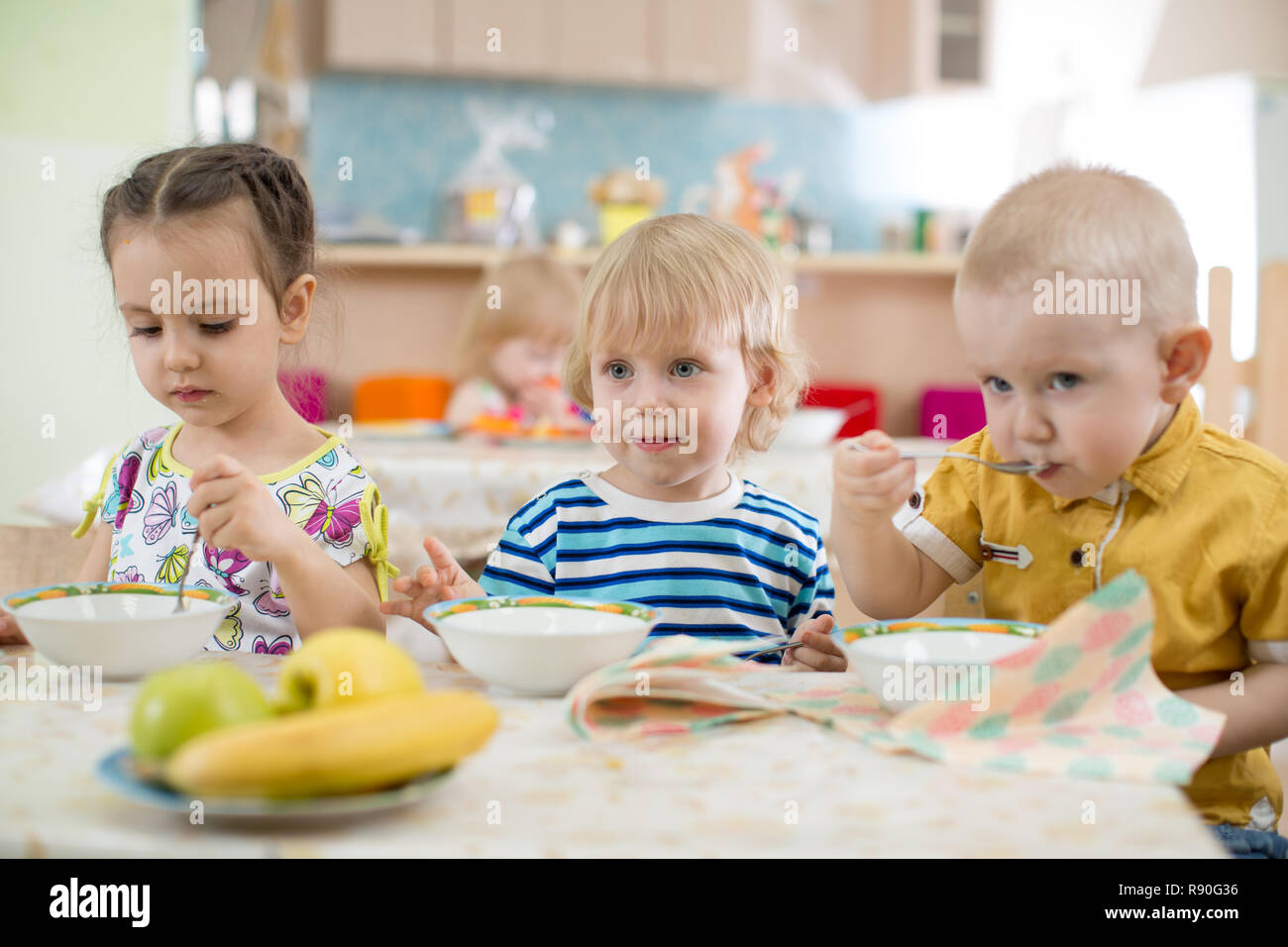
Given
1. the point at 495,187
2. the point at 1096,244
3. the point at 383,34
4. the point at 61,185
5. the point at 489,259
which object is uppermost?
the point at 383,34

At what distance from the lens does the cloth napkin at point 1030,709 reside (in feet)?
2.12

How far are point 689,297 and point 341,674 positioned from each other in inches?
24.6

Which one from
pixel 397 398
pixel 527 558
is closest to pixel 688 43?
pixel 397 398

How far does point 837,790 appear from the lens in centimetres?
60

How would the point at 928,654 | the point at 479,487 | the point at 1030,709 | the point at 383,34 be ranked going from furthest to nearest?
the point at 383,34 < the point at 479,487 < the point at 928,654 < the point at 1030,709

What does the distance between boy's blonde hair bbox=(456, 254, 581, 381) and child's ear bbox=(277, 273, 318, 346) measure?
167cm

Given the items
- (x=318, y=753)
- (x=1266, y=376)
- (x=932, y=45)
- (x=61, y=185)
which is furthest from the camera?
(x=932, y=45)

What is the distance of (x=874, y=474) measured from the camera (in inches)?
33.5

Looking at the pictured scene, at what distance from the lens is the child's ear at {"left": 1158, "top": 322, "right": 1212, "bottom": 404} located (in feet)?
2.88

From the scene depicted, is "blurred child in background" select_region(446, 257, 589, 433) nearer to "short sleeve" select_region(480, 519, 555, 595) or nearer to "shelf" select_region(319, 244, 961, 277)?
"shelf" select_region(319, 244, 961, 277)

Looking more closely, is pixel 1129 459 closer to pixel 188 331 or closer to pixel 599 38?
pixel 188 331

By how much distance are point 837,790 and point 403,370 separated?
4143mm
